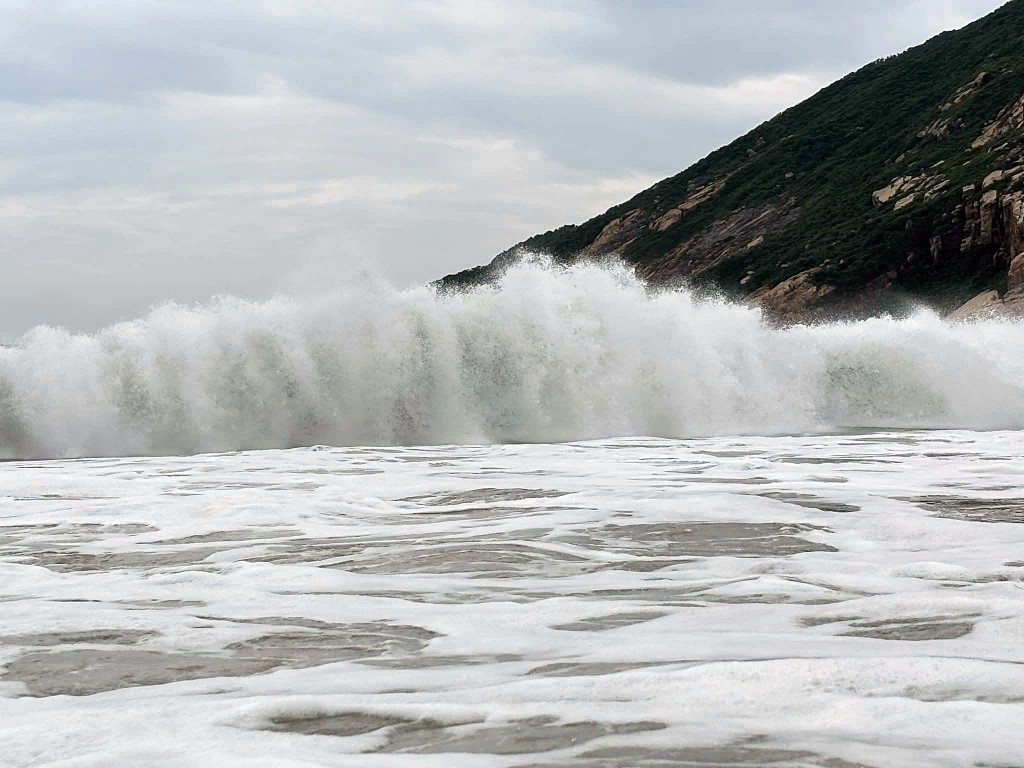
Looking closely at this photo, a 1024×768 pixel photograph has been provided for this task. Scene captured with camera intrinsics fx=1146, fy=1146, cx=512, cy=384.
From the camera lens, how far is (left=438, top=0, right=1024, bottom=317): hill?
197 feet

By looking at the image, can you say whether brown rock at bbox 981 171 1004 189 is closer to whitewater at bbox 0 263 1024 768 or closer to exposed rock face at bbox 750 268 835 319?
exposed rock face at bbox 750 268 835 319

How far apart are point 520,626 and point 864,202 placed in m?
78.9

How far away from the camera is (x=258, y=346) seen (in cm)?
2088

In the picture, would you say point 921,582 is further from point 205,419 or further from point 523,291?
point 523,291

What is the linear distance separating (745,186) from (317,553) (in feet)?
305

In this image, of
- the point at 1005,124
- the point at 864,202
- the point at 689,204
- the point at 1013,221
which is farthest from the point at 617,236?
the point at 1013,221

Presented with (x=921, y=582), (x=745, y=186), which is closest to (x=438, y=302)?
(x=921, y=582)

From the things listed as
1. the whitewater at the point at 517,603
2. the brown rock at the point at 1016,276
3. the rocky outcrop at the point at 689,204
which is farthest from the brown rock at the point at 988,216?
the whitewater at the point at 517,603

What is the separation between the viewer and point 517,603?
217 inches

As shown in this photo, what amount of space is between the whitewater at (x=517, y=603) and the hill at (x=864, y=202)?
124 ft

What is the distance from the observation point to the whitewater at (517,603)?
11.5ft

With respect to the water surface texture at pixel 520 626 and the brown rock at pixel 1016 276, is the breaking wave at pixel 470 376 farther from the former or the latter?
the brown rock at pixel 1016 276

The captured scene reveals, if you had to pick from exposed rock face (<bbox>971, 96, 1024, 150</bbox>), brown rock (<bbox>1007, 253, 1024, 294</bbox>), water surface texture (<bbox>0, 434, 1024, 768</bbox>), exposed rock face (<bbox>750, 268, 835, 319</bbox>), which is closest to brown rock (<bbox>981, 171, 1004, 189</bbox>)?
exposed rock face (<bbox>971, 96, 1024, 150</bbox>)

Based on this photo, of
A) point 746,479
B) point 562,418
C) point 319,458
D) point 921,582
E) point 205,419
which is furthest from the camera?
point 562,418
